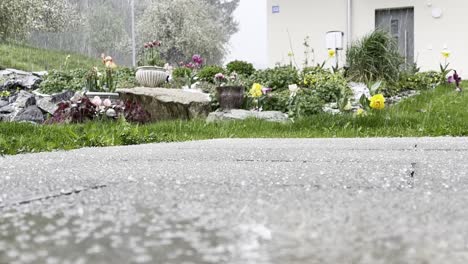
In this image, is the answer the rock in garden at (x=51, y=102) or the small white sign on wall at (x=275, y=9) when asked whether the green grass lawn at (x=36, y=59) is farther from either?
the rock in garden at (x=51, y=102)

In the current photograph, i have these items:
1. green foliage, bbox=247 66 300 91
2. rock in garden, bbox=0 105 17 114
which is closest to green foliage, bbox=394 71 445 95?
green foliage, bbox=247 66 300 91

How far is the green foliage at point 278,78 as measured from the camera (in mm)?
9125

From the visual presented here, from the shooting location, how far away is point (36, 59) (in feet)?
59.4

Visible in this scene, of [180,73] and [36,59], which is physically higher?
[36,59]

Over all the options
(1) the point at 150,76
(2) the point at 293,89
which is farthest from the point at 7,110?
(2) the point at 293,89

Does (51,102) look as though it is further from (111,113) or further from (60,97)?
(111,113)

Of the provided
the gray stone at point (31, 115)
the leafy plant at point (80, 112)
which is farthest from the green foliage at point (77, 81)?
the leafy plant at point (80, 112)

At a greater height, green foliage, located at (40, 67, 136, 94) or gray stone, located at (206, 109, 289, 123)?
green foliage, located at (40, 67, 136, 94)

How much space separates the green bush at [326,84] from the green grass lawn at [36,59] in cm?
960

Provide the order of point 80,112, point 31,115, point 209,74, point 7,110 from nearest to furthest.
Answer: point 80,112 → point 31,115 → point 7,110 → point 209,74

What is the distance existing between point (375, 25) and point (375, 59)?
4.55 metres

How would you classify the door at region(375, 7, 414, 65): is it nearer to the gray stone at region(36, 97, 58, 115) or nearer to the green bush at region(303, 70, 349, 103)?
the green bush at region(303, 70, 349, 103)

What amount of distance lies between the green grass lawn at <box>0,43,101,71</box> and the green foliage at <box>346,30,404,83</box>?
397 inches

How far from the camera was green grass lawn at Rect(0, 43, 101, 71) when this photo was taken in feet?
53.4
